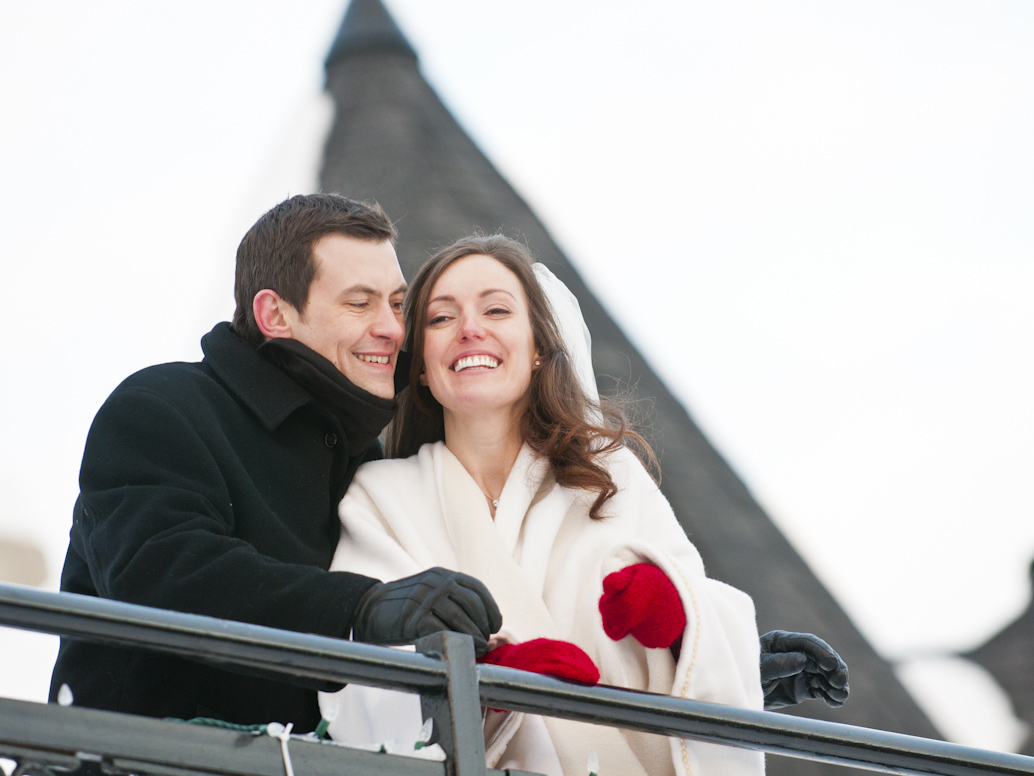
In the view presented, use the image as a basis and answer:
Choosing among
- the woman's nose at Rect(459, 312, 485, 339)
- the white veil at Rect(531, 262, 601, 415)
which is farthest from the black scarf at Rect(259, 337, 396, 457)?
the white veil at Rect(531, 262, 601, 415)

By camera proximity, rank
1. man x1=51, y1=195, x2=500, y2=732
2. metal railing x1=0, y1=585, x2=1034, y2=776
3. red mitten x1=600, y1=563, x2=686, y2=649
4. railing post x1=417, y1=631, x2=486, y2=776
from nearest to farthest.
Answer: metal railing x1=0, y1=585, x2=1034, y2=776 < railing post x1=417, y1=631, x2=486, y2=776 < man x1=51, y1=195, x2=500, y2=732 < red mitten x1=600, y1=563, x2=686, y2=649

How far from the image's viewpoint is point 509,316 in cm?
284

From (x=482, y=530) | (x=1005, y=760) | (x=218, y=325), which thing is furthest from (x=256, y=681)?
(x=1005, y=760)

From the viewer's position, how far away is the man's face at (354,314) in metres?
2.69

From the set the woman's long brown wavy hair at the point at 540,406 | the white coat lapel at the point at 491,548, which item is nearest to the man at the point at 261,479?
the woman's long brown wavy hair at the point at 540,406

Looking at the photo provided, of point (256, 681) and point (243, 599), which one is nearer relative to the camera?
point (243, 599)

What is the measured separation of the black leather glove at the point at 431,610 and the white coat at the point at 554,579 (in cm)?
18

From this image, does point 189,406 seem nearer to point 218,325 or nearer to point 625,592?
point 218,325

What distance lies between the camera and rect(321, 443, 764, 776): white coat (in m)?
2.18

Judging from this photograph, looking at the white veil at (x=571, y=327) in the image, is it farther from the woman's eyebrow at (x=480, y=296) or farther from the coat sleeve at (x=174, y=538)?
the coat sleeve at (x=174, y=538)

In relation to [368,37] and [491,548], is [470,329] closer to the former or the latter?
[491,548]

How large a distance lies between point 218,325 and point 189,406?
418mm

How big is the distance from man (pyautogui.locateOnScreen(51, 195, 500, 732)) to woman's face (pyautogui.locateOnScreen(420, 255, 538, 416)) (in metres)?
0.11

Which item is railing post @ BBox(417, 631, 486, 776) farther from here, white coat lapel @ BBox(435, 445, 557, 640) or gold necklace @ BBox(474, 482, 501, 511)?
gold necklace @ BBox(474, 482, 501, 511)
